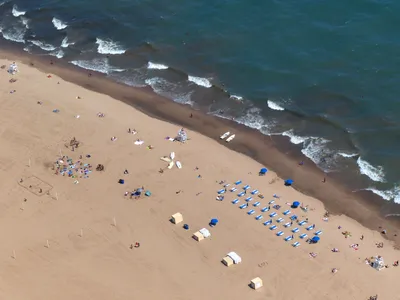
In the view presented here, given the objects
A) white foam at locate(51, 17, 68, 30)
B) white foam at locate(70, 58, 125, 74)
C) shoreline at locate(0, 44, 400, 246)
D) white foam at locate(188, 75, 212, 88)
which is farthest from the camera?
white foam at locate(51, 17, 68, 30)

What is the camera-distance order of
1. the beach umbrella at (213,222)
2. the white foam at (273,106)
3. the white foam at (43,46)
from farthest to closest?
the white foam at (43,46) → the white foam at (273,106) → the beach umbrella at (213,222)

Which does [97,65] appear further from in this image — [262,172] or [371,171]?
[371,171]

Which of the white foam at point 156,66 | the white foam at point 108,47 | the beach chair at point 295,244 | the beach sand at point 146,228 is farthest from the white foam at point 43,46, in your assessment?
the beach chair at point 295,244

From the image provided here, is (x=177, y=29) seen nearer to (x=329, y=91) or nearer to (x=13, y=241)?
(x=329, y=91)

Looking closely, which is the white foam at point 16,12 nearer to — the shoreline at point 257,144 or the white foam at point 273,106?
the shoreline at point 257,144

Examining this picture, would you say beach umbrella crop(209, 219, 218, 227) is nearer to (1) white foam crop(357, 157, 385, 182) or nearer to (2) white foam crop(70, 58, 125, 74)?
(1) white foam crop(357, 157, 385, 182)

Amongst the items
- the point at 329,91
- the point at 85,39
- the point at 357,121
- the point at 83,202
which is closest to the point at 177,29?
the point at 85,39

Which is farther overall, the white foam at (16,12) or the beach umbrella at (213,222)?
the white foam at (16,12)

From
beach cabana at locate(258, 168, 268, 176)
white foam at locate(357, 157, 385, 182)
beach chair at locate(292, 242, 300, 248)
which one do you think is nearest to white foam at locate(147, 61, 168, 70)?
beach cabana at locate(258, 168, 268, 176)
